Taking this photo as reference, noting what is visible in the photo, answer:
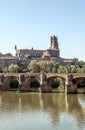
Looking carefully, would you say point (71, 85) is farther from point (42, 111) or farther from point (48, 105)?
point (42, 111)

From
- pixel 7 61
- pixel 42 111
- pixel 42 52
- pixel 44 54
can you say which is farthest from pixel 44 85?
pixel 42 52

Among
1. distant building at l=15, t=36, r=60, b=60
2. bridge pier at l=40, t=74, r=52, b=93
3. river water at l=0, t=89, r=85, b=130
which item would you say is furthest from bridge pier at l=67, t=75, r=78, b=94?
distant building at l=15, t=36, r=60, b=60

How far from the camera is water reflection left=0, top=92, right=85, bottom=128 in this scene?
33966 millimetres

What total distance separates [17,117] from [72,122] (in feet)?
18.8

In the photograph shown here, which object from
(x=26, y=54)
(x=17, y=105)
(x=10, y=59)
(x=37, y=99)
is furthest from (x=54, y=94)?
(x=26, y=54)

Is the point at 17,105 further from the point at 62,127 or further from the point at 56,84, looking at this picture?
the point at 56,84

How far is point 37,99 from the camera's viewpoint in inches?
1874

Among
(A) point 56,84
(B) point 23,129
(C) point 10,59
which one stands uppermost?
(C) point 10,59

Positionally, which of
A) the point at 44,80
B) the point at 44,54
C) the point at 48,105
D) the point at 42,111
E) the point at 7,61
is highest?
the point at 44,54

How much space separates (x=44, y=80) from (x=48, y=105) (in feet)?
47.1

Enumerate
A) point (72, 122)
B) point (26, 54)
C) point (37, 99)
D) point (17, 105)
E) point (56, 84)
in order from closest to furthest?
point (72, 122) → point (17, 105) → point (37, 99) → point (56, 84) → point (26, 54)

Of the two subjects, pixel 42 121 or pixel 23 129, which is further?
pixel 42 121

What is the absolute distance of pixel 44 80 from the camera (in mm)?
56250

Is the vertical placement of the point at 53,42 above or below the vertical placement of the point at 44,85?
above
